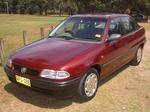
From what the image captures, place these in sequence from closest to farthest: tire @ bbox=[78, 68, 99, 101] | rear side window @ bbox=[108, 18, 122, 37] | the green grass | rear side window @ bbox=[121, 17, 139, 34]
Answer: tire @ bbox=[78, 68, 99, 101]
rear side window @ bbox=[108, 18, 122, 37]
rear side window @ bbox=[121, 17, 139, 34]
the green grass

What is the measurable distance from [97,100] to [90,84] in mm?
421

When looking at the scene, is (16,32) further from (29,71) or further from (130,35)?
(29,71)

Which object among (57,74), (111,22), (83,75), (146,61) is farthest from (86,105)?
(146,61)

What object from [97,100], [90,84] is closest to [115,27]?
[90,84]

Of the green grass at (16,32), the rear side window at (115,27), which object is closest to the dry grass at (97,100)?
the rear side window at (115,27)

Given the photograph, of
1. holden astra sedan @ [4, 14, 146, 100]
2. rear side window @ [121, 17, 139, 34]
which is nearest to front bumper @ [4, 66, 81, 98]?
holden astra sedan @ [4, 14, 146, 100]

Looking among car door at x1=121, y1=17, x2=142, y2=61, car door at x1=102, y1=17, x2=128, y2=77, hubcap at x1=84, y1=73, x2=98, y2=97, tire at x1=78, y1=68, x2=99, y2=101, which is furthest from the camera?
car door at x1=121, y1=17, x2=142, y2=61

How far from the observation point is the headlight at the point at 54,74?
477 centimetres

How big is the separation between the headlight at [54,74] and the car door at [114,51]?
130 centimetres

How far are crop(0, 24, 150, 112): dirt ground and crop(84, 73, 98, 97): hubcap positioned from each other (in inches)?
7.7

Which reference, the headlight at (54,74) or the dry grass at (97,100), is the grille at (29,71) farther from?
the dry grass at (97,100)

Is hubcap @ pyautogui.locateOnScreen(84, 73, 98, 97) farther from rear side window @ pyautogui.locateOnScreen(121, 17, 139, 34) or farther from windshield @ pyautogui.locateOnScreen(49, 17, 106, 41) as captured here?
rear side window @ pyautogui.locateOnScreen(121, 17, 139, 34)

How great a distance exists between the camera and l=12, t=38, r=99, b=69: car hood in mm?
4945

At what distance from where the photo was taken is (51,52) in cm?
536
